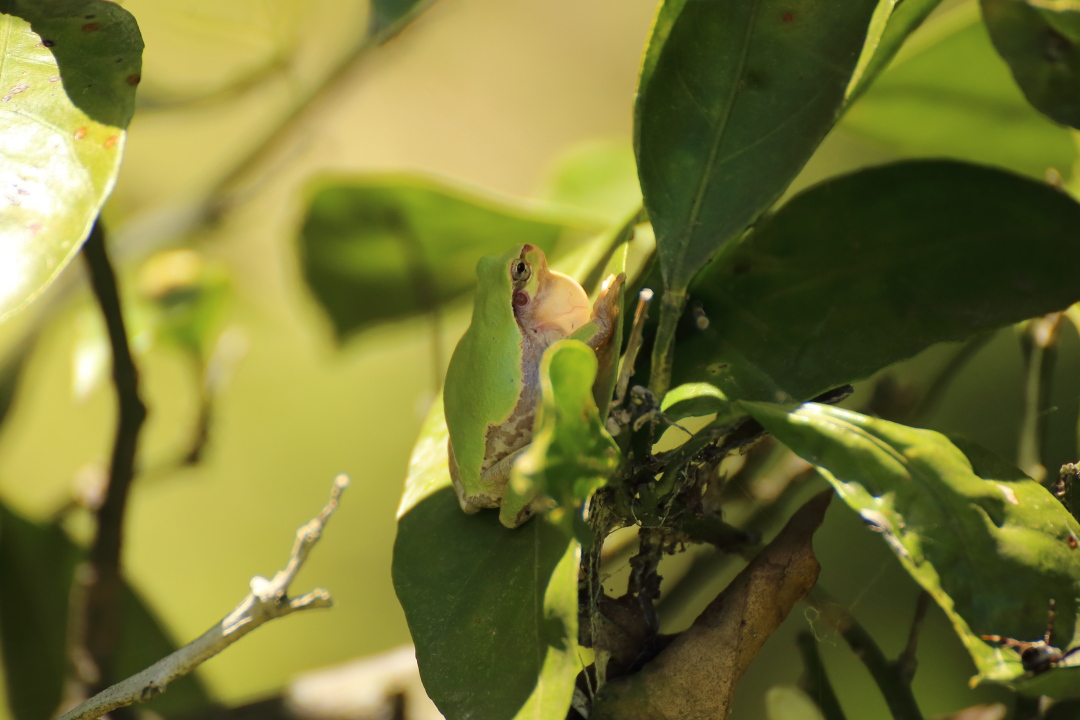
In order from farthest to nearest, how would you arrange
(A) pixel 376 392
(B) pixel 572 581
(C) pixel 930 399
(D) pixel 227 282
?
(A) pixel 376 392 → (D) pixel 227 282 → (C) pixel 930 399 → (B) pixel 572 581

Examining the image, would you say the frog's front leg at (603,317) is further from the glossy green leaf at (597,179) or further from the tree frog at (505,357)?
the glossy green leaf at (597,179)

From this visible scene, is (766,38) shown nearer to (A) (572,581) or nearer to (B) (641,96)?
(B) (641,96)

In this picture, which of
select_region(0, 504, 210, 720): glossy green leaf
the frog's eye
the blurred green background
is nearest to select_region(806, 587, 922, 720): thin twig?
the blurred green background

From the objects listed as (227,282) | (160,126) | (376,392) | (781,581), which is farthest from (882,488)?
(160,126)

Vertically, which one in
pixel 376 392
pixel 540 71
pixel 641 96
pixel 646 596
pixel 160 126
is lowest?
pixel 376 392

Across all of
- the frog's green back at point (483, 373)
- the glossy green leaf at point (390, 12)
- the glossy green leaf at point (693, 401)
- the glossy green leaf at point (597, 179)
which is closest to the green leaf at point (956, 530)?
the glossy green leaf at point (693, 401)
